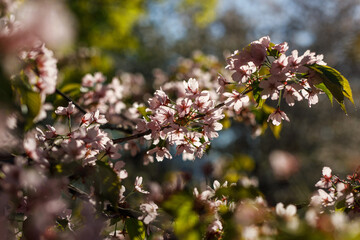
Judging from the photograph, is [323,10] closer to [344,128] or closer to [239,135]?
[344,128]

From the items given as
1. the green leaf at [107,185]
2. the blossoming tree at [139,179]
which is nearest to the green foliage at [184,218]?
the blossoming tree at [139,179]

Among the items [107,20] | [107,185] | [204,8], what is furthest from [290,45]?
[107,185]

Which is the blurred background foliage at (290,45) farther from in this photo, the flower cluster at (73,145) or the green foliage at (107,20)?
the flower cluster at (73,145)

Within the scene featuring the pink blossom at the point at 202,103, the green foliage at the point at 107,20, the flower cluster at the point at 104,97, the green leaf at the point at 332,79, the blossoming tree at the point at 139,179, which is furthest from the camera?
the green foliage at the point at 107,20

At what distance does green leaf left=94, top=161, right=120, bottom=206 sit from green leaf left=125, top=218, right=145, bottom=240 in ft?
0.41

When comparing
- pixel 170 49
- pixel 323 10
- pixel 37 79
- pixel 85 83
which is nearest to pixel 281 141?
pixel 323 10

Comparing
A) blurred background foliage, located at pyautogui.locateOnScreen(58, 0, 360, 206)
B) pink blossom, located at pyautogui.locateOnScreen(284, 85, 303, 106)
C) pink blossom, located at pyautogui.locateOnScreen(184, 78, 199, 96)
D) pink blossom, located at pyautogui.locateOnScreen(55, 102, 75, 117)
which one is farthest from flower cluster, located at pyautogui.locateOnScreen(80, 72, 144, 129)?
blurred background foliage, located at pyautogui.locateOnScreen(58, 0, 360, 206)

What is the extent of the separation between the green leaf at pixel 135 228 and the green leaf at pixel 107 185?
13 centimetres

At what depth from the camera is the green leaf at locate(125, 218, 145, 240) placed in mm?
946

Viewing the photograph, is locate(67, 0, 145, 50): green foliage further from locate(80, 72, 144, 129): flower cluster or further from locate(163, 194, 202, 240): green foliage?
locate(163, 194, 202, 240): green foliage

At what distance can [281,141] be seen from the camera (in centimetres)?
837

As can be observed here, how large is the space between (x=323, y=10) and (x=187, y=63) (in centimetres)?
783

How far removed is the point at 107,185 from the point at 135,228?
0.62 ft

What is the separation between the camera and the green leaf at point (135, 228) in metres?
0.95
